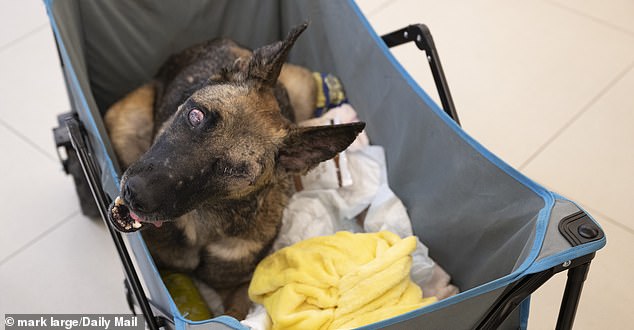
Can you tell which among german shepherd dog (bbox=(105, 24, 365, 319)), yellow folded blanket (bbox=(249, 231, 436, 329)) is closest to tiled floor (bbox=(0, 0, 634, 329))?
german shepherd dog (bbox=(105, 24, 365, 319))

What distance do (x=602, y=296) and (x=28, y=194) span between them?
1.82 meters

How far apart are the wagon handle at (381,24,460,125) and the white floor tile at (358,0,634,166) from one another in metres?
0.71

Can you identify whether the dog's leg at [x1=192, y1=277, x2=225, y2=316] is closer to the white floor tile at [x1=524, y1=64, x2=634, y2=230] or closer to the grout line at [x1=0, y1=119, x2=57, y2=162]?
the grout line at [x1=0, y1=119, x2=57, y2=162]

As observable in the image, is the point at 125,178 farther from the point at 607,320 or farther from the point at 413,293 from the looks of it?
the point at 607,320

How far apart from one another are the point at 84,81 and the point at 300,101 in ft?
2.26

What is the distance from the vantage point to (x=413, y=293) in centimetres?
156

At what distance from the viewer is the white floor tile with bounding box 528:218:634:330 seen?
191 cm

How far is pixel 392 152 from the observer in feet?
6.15

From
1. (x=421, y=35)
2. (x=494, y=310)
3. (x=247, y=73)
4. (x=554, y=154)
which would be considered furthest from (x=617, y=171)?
(x=247, y=73)

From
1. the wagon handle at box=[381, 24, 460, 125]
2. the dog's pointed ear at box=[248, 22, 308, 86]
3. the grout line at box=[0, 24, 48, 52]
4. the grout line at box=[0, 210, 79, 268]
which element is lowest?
the grout line at box=[0, 210, 79, 268]

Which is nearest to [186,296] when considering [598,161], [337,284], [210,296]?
[210,296]

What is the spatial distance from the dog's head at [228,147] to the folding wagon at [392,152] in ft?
0.59

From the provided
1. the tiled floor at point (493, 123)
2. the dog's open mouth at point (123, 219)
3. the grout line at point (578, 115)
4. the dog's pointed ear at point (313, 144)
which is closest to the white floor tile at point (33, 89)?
the tiled floor at point (493, 123)

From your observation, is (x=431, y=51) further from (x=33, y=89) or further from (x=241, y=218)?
(x=33, y=89)
